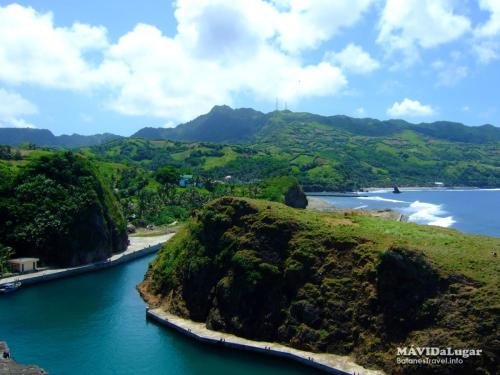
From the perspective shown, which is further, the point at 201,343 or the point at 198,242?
the point at 198,242

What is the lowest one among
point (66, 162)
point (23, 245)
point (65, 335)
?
point (65, 335)

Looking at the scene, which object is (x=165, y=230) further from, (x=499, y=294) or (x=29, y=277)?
(x=499, y=294)

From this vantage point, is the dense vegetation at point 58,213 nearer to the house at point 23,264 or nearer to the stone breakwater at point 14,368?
the house at point 23,264

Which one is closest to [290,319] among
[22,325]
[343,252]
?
[343,252]

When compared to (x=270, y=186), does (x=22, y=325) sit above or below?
below

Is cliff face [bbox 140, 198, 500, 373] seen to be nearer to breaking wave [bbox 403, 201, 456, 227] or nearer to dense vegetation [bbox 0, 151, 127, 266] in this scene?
dense vegetation [bbox 0, 151, 127, 266]

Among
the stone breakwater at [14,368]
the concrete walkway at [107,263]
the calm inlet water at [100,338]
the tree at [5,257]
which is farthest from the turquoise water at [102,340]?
the tree at [5,257]

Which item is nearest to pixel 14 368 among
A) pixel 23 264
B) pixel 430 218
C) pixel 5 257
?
pixel 23 264

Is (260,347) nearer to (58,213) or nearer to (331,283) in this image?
(331,283)
